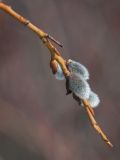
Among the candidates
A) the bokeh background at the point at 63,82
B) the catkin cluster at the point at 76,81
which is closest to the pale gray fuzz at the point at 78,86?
the catkin cluster at the point at 76,81

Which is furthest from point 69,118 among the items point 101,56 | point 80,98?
point 80,98

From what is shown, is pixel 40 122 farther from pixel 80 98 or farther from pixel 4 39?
pixel 80 98

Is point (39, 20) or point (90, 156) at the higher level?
point (39, 20)

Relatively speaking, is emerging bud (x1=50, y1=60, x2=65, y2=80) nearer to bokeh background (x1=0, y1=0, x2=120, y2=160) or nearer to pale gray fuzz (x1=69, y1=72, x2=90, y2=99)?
pale gray fuzz (x1=69, y1=72, x2=90, y2=99)

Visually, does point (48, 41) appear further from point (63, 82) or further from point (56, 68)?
point (63, 82)

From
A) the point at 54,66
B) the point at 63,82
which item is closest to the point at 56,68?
the point at 54,66

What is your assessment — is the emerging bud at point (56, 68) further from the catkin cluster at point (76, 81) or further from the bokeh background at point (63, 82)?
the bokeh background at point (63, 82)

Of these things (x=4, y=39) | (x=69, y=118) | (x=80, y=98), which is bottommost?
(x=80, y=98)
